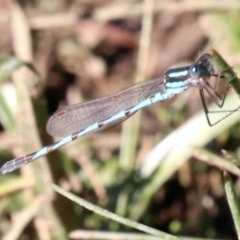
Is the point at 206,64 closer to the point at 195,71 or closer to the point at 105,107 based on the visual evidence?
the point at 195,71

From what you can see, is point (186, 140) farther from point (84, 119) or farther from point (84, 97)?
point (84, 97)

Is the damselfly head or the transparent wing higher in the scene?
the transparent wing

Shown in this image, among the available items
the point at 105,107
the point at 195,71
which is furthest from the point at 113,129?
the point at 195,71

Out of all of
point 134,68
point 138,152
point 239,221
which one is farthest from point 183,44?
point 239,221

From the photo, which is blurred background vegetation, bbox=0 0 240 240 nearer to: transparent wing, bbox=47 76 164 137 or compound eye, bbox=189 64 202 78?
transparent wing, bbox=47 76 164 137

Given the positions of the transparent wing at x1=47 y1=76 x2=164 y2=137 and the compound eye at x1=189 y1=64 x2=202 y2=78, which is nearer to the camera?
the compound eye at x1=189 y1=64 x2=202 y2=78

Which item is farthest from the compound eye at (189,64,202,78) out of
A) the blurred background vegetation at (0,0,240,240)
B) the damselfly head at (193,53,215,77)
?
the blurred background vegetation at (0,0,240,240)
